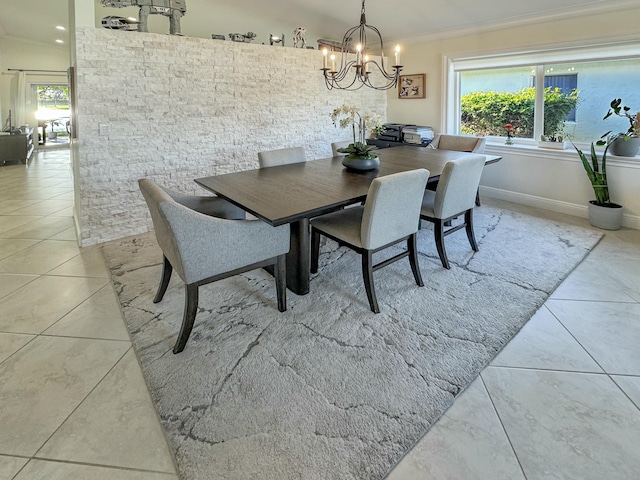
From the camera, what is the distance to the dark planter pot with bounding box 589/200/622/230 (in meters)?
3.83

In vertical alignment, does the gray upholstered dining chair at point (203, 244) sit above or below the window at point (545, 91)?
below

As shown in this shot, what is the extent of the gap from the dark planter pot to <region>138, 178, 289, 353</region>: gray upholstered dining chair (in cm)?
340

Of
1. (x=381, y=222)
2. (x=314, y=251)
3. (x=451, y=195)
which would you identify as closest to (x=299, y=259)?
(x=314, y=251)

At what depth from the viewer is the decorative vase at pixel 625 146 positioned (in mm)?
3762

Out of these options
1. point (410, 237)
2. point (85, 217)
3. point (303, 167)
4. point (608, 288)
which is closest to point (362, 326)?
point (410, 237)

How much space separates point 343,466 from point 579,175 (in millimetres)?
4269

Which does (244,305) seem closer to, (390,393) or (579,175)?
(390,393)

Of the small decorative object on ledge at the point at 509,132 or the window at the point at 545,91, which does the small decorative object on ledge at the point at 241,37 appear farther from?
the small decorative object on ledge at the point at 509,132

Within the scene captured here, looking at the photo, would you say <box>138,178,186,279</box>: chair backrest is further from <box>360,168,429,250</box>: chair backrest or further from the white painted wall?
the white painted wall

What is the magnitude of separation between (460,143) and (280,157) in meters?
2.25

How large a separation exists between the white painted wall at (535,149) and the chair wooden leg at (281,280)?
3.67 m

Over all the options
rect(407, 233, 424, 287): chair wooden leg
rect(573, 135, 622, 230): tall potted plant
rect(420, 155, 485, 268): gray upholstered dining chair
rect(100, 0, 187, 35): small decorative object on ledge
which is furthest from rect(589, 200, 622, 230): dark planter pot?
rect(100, 0, 187, 35): small decorative object on ledge

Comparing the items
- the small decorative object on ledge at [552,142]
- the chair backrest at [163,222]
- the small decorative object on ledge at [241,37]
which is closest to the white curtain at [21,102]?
the small decorative object on ledge at [241,37]

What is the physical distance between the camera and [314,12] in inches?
201
